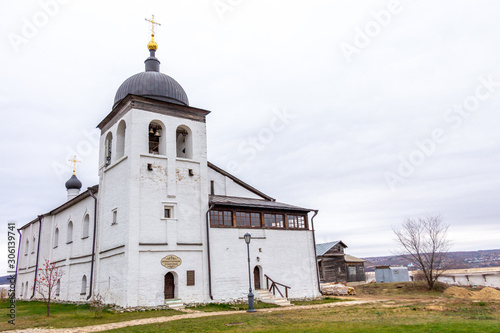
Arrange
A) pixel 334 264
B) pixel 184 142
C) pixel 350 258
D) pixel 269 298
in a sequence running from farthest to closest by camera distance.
→ pixel 350 258
pixel 334 264
pixel 184 142
pixel 269 298

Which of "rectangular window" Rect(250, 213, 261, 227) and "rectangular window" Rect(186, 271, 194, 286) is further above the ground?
"rectangular window" Rect(250, 213, 261, 227)

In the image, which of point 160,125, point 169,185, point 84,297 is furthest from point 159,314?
point 160,125

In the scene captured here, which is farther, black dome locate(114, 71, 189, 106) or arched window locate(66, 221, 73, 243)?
arched window locate(66, 221, 73, 243)

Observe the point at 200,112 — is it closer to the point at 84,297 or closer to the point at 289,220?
the point at 289,220

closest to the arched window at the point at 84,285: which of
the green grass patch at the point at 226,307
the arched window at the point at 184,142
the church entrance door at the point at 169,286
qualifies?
the church entrance door at the point at 169,286

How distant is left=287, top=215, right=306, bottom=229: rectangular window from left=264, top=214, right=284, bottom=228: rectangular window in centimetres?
66

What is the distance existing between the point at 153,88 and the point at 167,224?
8.18 m

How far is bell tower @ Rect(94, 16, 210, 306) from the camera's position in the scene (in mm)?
19734

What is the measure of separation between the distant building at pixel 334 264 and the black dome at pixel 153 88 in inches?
844

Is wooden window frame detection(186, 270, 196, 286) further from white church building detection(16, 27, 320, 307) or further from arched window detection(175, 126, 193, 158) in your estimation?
arched window detection(175, 126, 193, 158)

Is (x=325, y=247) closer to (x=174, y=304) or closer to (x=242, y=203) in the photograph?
(x=242, y=203)

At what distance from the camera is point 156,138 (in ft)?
78.0

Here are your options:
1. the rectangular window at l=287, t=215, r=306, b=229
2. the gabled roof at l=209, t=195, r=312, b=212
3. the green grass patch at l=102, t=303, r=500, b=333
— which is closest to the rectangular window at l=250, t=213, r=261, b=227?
the gabled roof at l=209, t=195, r=312, b=212

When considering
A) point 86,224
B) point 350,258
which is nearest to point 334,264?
point 350,258
